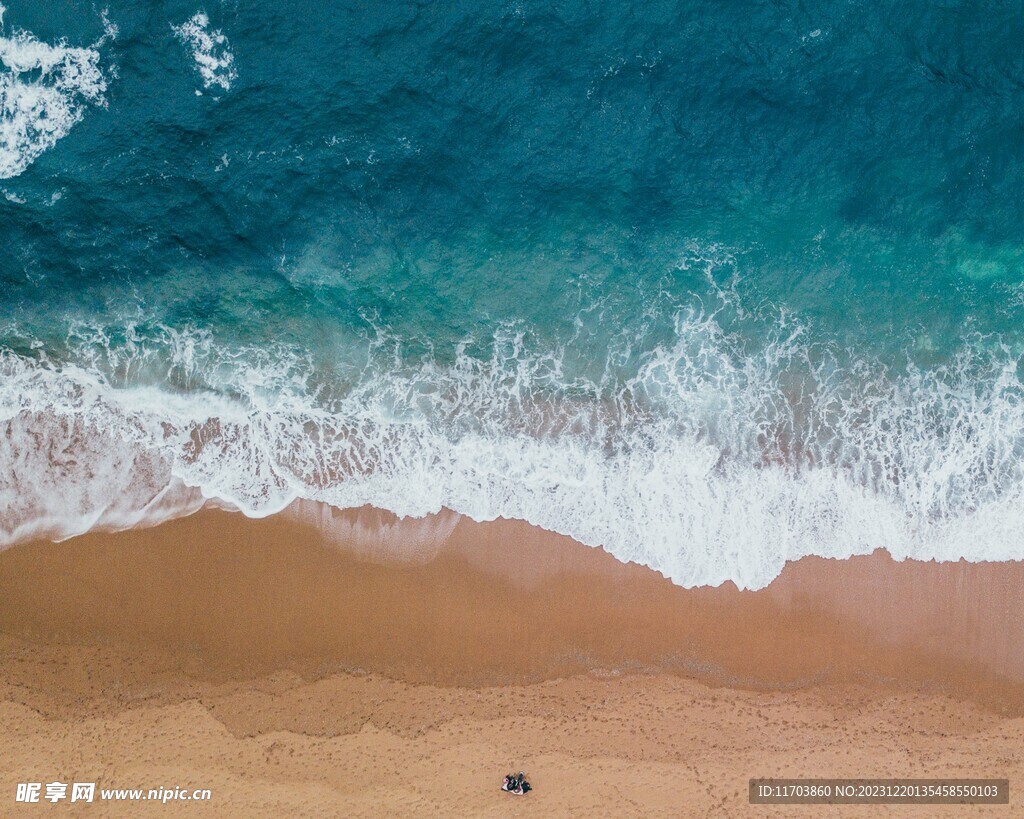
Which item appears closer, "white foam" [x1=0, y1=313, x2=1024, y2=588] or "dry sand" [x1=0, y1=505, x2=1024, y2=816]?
"dry sand" [x1=0, y1=505, x2=1024, y2=816]

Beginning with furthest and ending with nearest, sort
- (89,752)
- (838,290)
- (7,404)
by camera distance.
A: (838,290)
(7,404)
(89,752)

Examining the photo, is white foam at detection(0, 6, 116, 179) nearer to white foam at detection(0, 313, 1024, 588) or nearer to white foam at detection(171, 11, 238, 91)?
white foam at detection(171, 11, 238, 91)

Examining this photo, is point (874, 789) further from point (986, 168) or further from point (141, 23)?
point (141, 23)

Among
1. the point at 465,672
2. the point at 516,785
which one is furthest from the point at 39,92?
the point at 516,785

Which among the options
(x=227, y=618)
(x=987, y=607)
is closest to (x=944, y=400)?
(x=987, y=607)

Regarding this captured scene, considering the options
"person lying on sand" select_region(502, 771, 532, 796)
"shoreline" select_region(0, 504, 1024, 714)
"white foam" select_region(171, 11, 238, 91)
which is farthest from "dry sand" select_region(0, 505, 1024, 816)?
"white foam" select_region(171, 11, 238, 91)

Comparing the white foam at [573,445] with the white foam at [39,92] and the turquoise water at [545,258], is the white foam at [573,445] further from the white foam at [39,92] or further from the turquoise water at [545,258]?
the white foam at [39,92]
